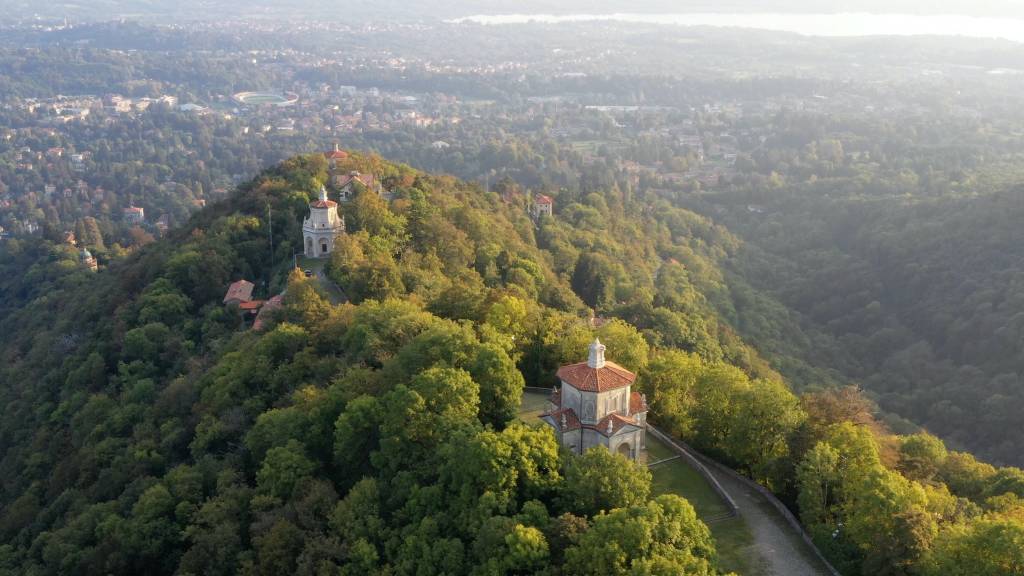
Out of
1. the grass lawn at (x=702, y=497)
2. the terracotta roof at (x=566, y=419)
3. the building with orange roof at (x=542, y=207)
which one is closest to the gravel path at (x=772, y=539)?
the grass lawn at (x=702, y=497)

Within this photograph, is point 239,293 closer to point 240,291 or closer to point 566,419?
point 240,291

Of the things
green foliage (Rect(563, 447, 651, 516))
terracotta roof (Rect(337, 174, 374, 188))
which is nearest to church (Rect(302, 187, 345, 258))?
terracotta roof (Rect(337, 174, 374, 188))

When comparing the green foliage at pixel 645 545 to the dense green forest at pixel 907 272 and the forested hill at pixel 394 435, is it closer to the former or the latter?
the forested hill at pixel 394 435

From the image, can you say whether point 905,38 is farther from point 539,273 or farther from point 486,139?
point 539,273

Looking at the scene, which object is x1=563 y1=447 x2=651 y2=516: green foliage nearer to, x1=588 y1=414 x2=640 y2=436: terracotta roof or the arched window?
x1=588 y1=414 x2=640 y2=436: terracotta roof

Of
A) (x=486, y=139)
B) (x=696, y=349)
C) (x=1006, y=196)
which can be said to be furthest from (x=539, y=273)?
(x=486, y=139)
